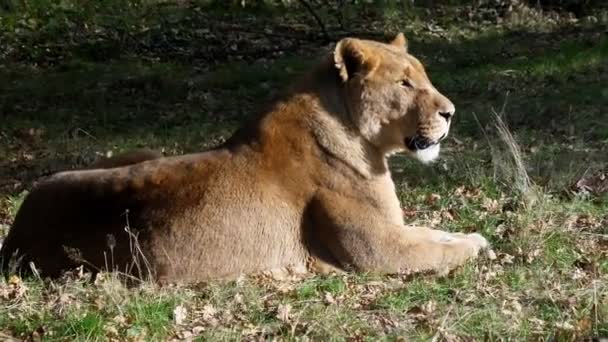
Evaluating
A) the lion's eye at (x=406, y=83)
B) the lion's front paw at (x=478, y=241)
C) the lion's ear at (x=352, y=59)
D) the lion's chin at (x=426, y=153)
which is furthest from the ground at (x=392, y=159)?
the lion's ear at (x=352, y=59)

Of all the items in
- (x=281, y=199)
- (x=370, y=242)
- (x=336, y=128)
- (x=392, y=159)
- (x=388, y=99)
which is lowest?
(x=392, y=159)

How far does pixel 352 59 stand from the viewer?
7367mm

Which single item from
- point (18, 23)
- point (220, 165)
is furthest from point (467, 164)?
point (18, 23)

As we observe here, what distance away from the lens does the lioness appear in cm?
701

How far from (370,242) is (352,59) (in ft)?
4.05

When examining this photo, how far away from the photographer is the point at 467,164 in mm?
10547

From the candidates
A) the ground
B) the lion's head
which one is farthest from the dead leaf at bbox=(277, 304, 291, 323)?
the lion's head

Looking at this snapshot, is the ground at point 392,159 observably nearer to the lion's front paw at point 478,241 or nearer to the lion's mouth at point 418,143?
the lion's front paw at point 478,241

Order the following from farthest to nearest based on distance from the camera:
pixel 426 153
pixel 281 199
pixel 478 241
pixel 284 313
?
pixel 478 241 → pixel 426 153 → pixel 281 199 → pixel 284 313

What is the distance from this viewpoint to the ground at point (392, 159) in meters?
6.25

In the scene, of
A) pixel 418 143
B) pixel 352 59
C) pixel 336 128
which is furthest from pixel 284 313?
pixel 352 59

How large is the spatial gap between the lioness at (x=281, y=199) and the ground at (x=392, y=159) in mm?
200

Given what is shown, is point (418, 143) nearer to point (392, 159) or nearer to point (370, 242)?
point (370, 242)

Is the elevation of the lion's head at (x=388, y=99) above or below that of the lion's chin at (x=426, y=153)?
above
